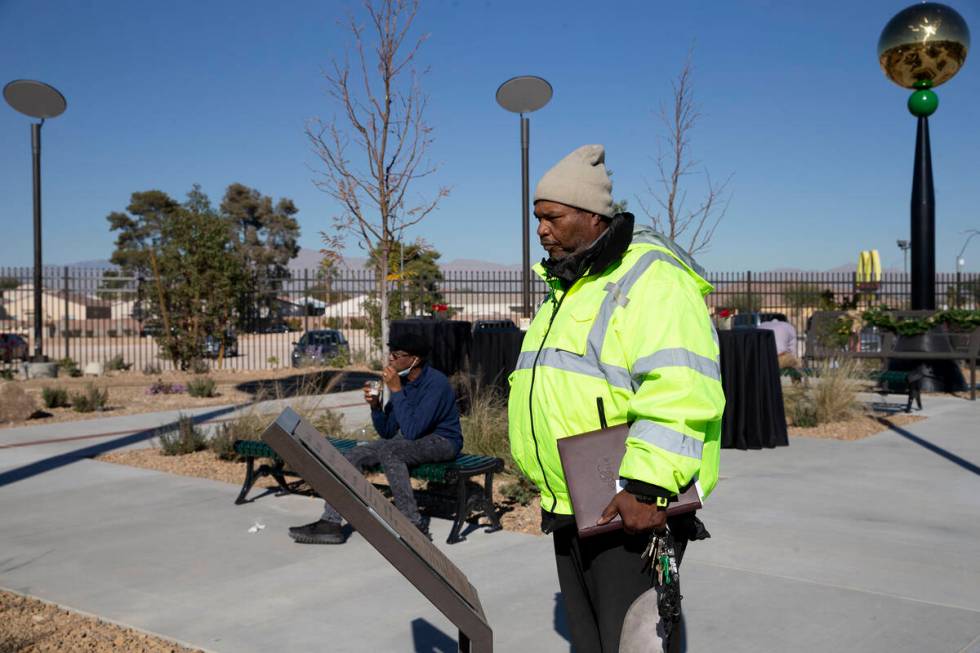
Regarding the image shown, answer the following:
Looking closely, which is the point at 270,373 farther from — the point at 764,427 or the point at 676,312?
the point at 676,312

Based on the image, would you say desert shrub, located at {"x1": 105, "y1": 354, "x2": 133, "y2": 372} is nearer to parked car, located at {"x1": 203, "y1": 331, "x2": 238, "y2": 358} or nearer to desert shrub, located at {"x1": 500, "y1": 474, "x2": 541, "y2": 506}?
parked car, located at {"x1": 203, "y1": 331, "x2": 238, "y2": 358}

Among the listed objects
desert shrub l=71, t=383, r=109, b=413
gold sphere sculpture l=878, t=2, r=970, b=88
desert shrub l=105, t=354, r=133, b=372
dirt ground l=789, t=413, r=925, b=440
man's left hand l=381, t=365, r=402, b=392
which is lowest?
dirt ground l=789, t=413, r=925, b=440

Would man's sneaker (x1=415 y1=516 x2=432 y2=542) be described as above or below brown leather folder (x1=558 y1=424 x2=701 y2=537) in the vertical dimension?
below

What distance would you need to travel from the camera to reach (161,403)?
45.0ft

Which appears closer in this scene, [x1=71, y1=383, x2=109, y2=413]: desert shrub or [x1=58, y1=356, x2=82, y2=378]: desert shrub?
[x1=71, y1=383, x2=109, y2=413]: desert shrub

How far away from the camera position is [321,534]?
19.0 feet

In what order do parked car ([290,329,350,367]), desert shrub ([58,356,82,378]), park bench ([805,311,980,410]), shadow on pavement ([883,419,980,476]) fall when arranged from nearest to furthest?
shadow on pavement ([883,419,980,476])
park bench ([805,311,980,410])
desert shrub ([58,356,82,378])
parked car ([290,329,350,367])

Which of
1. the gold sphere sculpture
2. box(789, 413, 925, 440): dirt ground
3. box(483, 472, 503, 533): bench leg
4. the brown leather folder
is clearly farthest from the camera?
the gold sphere sculpture

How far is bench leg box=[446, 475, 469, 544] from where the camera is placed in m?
5.83

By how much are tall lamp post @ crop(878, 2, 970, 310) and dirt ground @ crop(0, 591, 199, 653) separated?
1480 cm

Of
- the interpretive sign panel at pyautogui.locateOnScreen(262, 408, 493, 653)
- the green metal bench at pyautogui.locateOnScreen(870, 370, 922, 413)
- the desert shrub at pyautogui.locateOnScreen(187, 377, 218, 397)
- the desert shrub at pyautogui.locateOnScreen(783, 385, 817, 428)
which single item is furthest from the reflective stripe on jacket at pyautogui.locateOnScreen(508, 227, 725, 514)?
the desert shrub at pyautogui.locateOnScreen(187, 377, 218, 397)

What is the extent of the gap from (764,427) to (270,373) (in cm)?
1281

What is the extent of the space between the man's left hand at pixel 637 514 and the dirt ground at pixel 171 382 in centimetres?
782

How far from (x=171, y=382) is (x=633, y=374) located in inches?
601
